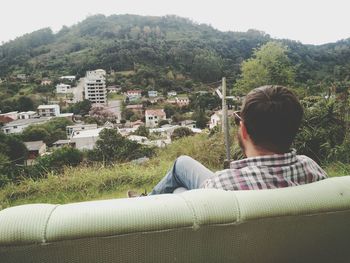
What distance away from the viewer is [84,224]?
658 mm

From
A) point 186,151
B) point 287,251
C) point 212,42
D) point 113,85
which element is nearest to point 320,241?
point 287,251

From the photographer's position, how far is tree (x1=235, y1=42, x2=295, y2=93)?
751 inches

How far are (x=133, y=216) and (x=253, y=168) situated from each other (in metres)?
0.46

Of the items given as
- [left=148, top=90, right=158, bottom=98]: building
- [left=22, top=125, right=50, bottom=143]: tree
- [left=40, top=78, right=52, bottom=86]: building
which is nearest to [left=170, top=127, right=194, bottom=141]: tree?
[left=22, top=125, right=50, bottom=143]: tree

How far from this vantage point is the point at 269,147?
1036 mm

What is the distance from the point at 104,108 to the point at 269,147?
32.0 meters

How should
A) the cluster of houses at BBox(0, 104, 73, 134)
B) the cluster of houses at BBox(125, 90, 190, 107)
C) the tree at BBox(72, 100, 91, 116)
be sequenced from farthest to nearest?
the cluster of houses at BBox(125, 90, 190, 107) → the tree at BBox(72, 100, 91, 116) → the cluster of houses at BBox(0, 104, 73, 134)

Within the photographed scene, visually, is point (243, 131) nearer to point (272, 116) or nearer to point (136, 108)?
point (272, 116)

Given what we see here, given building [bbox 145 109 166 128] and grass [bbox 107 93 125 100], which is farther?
grass [bbox 107 93 125 100]

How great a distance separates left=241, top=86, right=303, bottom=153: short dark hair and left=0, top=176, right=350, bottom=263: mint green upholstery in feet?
0.64

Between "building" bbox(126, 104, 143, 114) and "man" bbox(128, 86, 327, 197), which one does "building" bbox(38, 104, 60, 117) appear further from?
"man" bbox(128, 86, 327, 197)

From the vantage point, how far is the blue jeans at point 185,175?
4.94ft

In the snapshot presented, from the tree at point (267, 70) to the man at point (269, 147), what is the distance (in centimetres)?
1827

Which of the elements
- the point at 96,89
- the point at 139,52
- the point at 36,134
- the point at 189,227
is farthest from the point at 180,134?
the point at 139,52
